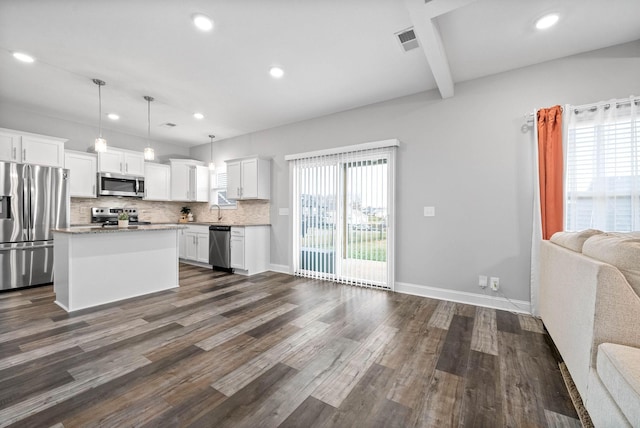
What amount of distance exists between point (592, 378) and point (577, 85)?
2.87 metres

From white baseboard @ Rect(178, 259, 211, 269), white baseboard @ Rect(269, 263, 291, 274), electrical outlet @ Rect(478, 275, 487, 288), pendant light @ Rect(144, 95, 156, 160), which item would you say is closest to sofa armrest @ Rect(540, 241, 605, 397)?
electrical outlet @ Rect(478, 275, 487, 288)

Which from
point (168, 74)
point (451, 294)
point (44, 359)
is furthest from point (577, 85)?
point (44, 359)

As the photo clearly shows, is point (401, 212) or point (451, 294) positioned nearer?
point (451, 294)

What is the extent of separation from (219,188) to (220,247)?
182 centimetres

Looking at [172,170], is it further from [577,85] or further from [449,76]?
Result: [577,85]

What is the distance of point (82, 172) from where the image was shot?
4660mm

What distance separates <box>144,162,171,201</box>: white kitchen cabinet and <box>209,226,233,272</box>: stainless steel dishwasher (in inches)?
64.0

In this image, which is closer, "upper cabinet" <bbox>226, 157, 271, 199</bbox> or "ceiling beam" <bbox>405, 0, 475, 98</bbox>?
"ceiling beam" <bbox>405, 0, 475, 98</bbox>

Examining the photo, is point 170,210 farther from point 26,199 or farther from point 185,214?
point 26,199

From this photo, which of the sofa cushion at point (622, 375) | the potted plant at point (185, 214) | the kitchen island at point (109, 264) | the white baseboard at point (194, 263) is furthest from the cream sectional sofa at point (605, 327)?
the potted plant at point (185, 214)

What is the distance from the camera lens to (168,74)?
10.3 ft

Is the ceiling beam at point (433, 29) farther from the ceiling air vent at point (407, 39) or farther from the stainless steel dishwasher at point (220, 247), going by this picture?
the stainless steel dishwasher at point (220, 247)

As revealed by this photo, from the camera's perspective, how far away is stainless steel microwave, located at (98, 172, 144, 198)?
16.1ft

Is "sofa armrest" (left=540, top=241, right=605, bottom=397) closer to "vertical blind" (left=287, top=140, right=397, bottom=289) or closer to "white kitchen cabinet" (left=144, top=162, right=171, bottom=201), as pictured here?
"vertical blind" (left=287, top=140, right=397, bottom=289)
